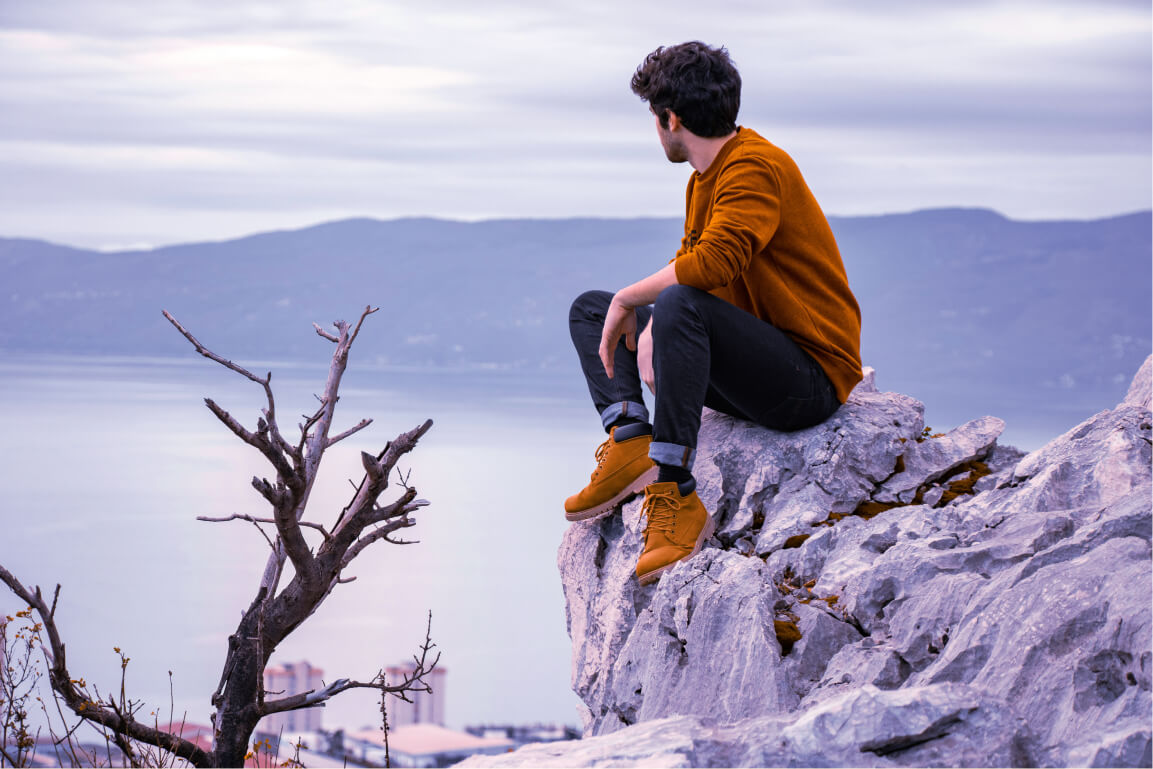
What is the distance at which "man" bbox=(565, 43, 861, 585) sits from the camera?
3934mm

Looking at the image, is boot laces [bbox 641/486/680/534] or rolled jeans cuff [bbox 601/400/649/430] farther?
rolled jeans cuff [bbox 601/400/649/430]

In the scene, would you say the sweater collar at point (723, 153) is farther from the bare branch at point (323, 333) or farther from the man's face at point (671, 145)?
the bare branch at point (323, 333)

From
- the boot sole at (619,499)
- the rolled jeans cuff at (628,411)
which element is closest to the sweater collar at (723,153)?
the rolled jeans cuff at (628,411)

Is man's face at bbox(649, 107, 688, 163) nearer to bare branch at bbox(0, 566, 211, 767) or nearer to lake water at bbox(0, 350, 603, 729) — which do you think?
bare branch at bbox(0, 566, 211, 767)

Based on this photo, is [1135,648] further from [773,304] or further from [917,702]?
[773,304]

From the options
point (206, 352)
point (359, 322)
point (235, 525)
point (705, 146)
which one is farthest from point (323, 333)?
point (235, 525)

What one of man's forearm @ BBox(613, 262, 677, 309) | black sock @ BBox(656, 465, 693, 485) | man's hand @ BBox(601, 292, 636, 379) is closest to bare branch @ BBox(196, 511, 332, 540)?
man's hand @ BBox(601, 292, 636, 379)

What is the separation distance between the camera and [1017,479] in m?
4.44

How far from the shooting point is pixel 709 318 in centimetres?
399

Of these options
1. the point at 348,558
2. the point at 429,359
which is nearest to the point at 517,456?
the point at 429,359

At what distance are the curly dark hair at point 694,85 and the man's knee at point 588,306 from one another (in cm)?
98

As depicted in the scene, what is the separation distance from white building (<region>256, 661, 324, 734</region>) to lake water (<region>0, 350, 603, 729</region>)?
7583 cm

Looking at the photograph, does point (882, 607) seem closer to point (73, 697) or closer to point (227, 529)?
point (73, 697)

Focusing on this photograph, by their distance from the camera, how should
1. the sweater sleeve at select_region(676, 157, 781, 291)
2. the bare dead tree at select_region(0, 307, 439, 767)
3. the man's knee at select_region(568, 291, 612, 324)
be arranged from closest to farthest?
the sweater sleeve at select_region(676, 157, 781, 291), the man's knee at select_region(568, 291, 612, 324), the bare dead tree at select_region(0, 307, 439, 767)
